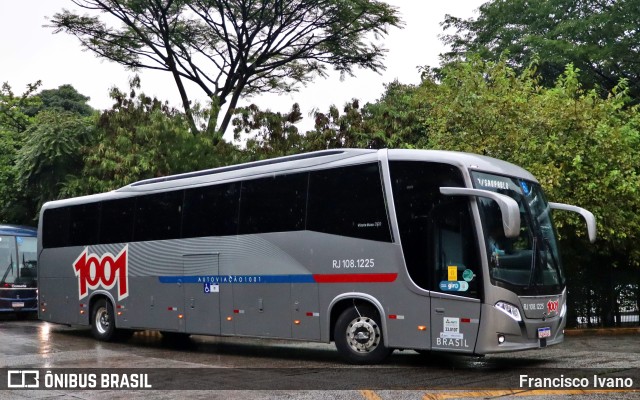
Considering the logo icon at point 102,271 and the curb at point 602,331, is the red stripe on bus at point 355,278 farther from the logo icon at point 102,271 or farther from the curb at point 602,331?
the curb at point 602,331

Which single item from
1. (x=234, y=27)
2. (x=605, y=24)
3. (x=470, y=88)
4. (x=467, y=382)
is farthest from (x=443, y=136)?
(x=605, y=24)

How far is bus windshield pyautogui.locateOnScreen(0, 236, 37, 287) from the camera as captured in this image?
27.6m

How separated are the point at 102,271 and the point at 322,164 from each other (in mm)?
7016

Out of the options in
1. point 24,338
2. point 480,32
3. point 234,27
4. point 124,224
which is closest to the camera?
point 124,224

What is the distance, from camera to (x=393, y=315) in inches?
518

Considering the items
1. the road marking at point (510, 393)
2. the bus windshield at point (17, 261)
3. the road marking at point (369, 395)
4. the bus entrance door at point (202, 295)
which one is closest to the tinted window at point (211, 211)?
the bus entrance door at point (202, 295)

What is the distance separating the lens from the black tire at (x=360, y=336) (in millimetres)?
13484

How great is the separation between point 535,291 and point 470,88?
872 centimetres

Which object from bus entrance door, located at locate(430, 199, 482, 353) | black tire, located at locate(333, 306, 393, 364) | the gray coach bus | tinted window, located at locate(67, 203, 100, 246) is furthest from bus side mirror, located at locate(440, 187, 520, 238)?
tinted window, located at locate(67, 203, 100, 246)

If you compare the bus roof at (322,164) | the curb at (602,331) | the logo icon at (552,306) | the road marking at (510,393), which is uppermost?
the bus roof at (322,164)

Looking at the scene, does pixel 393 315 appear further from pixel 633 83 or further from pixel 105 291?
pixel 633 83

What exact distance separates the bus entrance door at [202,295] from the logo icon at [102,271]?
221 cm

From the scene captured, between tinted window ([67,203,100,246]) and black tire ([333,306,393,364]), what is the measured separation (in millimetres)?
7597

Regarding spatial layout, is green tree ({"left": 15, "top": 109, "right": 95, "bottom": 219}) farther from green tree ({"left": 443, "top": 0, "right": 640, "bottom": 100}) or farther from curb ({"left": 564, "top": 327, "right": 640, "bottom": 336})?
curb ({"left": 564, "top": 327, "right": 640, "bottom": 336})
